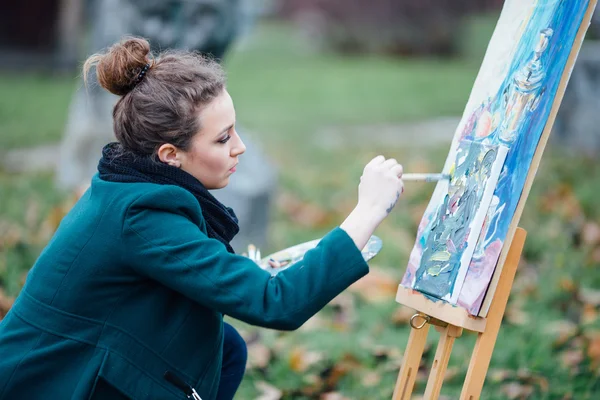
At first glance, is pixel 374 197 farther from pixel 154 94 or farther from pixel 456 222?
pixel 154 94

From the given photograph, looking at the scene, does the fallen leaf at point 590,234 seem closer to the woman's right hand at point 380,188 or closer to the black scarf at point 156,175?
the woman's right hand at point 380,188

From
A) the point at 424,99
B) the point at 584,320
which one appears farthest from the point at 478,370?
the point at 424,99

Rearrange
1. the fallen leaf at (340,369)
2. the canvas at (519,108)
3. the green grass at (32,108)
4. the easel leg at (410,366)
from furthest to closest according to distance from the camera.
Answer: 1. the green grass at (32,108)
2. the fallen leaf at (340,369)
3. the easel leg at (410,366)
4. the canvas at (519,108)

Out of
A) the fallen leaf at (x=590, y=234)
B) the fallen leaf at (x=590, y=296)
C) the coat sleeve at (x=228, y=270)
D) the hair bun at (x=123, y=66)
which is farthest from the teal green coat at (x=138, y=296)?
the fallen leaf at (x=590, y=234)

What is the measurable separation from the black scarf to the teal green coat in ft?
0.14

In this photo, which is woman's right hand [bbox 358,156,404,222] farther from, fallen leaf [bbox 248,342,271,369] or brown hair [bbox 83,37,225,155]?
fallen leaf [bbox 248,342,271,369]

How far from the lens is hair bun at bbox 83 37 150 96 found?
1960 millimetres

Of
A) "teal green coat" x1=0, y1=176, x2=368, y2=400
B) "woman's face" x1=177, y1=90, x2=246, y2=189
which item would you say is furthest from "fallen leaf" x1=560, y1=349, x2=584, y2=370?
"woman's face" x1=177, y1=90, x2=246, y2=189

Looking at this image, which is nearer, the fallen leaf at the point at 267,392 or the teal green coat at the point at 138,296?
the teal green coat at the point at 138,296

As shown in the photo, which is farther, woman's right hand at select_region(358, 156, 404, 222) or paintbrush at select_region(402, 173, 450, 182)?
paintbrush at select_region(402, 173, 450, 182)

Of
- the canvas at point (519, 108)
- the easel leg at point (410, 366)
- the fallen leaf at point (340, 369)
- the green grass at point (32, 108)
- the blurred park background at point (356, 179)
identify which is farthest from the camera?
the green grass at point (32, 108)

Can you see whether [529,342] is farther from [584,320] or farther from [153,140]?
[153,140]

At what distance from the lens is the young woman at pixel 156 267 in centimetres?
179

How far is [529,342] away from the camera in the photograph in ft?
11.0
